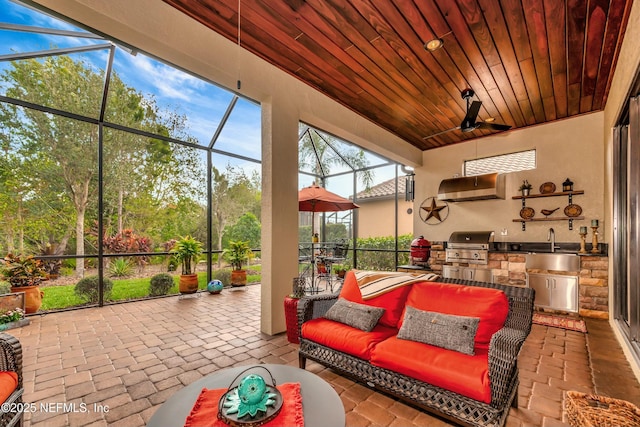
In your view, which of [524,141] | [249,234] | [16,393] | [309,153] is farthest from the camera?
[309,153]

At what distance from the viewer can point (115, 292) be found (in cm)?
524

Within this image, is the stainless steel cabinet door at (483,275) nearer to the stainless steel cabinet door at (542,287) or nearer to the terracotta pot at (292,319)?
the stainless steel cabinet door at (542,287)

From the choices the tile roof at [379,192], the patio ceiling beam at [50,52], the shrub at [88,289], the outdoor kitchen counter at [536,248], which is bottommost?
the shrub at [88,289]

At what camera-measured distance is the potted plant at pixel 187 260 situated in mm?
5355

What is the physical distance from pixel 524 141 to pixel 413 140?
1.99 meters

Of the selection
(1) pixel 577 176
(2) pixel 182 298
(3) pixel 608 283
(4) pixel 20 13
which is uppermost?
(4) pixel 20 13

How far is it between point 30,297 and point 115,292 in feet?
4.44

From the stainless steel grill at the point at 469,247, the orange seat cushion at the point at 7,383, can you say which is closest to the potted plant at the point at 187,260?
the orange seat cushion at the point at 7,383

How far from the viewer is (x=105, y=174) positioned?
17.3 feet

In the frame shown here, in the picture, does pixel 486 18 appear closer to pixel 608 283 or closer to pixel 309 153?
pixel 608 283

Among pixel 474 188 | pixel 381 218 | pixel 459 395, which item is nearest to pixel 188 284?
pixel 459 395

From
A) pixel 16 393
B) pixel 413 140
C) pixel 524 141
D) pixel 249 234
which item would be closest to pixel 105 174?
pixel 249 234

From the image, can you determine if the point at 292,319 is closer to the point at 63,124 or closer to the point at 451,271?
the point at 451,271

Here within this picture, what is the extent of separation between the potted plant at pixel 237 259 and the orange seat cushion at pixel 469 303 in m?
4.67
